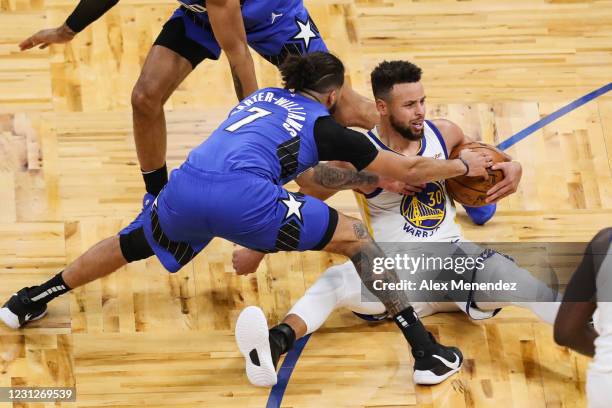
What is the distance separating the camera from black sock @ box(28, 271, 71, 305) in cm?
570

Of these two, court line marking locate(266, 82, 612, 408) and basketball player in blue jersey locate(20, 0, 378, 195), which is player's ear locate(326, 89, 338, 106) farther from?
court line marking locate(266, 82, 612, 408)

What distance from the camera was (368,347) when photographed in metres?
5.80

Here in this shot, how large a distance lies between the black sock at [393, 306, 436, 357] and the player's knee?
177 centimetres

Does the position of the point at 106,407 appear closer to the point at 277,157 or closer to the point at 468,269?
the point at 277,157

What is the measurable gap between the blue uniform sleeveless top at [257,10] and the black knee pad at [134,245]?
48.0 inches

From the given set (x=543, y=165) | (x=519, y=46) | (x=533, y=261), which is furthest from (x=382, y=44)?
(x=533, y=261)

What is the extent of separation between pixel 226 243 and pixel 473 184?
1482 millimetres

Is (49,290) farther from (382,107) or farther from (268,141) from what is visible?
(382,107)

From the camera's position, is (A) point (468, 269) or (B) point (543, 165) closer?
(A) point (468, 269)

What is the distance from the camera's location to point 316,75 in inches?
213

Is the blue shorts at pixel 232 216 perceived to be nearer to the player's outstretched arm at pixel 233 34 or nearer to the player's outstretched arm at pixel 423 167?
the player's outstretched arm at pixel 423 167

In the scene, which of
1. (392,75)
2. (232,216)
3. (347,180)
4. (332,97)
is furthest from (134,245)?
(392,75)

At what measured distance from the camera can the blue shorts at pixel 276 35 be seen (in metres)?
6.02

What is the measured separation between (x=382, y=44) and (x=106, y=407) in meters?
3.36
